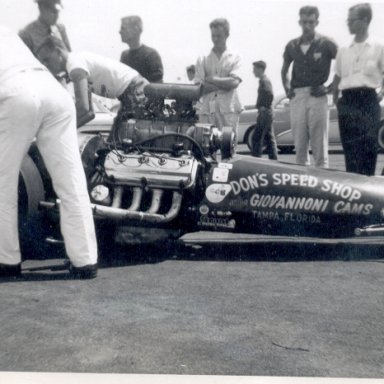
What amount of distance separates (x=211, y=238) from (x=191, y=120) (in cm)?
80

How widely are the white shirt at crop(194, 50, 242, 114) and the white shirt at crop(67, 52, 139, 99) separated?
2.14ft

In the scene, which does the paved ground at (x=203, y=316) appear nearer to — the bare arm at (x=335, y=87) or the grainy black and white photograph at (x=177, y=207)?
the grainy black and white photograph at (x=177, y=207)

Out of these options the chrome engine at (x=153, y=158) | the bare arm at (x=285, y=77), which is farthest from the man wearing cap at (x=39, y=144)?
the bare arm at (x=285, y=77)

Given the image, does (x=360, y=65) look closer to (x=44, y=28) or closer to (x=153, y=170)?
(x=153, y=170)

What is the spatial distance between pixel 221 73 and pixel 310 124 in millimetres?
806

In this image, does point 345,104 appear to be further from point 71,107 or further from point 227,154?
point 71,107

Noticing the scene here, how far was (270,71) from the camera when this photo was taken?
15.4 feet

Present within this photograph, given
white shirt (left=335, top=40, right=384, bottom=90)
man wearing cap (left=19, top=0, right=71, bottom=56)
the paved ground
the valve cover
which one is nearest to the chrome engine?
the valve cover

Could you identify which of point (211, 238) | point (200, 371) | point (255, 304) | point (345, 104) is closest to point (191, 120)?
point (211, 238)

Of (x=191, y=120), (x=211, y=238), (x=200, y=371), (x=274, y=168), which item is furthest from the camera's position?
(x=211, y=238)

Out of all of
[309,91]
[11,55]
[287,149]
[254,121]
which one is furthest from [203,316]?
[254,121]

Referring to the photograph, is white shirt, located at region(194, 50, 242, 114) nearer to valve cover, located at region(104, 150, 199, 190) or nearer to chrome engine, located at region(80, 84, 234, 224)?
chrome engine, located at region(80, 84, 234, 224)

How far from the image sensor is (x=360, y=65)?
480 centimetres

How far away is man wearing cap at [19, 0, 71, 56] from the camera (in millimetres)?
3592
